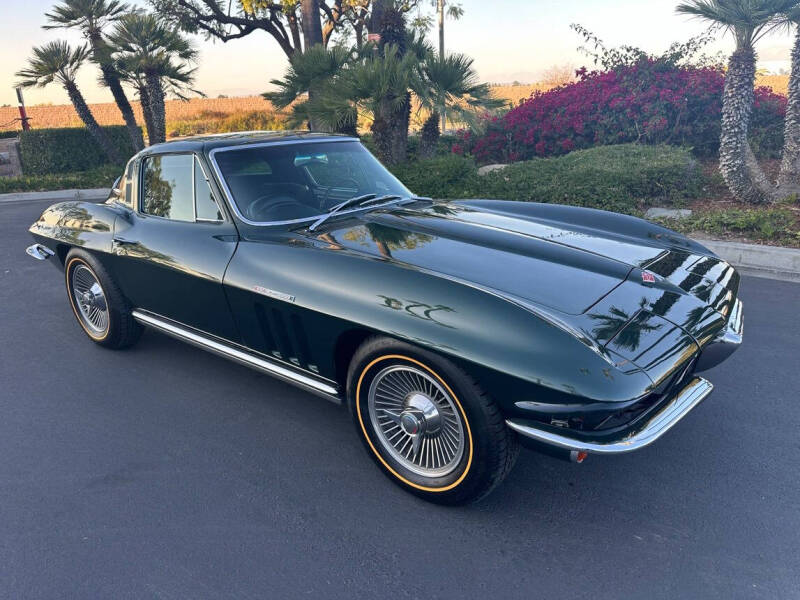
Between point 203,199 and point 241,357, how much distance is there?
101cm

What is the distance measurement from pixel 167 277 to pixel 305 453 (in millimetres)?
1424

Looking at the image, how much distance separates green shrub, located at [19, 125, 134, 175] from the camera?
52.3 feet

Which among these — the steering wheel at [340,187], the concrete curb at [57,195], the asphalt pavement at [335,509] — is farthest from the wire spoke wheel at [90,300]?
the concrete curb at [57,195]

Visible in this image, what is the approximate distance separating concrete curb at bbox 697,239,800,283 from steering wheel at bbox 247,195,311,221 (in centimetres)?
479

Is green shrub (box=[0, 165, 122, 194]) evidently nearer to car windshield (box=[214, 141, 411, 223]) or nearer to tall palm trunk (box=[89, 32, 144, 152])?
tall palm trunk (box=[89, 32, 144, 152])

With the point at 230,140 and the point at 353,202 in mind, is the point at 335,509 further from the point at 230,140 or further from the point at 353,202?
the point at 230,140

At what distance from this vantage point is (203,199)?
144 inches

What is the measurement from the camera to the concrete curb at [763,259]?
5.98 meters

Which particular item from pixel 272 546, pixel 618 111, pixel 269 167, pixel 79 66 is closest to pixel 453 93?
pixel 618 111

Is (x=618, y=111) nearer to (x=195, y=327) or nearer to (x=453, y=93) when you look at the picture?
(x=453, y=93)

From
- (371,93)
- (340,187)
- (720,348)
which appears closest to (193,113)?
(371,93)

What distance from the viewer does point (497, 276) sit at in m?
2.74

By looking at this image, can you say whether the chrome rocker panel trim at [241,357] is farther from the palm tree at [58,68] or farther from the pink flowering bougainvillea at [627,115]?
the palm tree at [58,68]

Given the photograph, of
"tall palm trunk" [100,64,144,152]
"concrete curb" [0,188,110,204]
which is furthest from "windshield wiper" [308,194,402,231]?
"tall palm trunk" [100,64,144,152]
